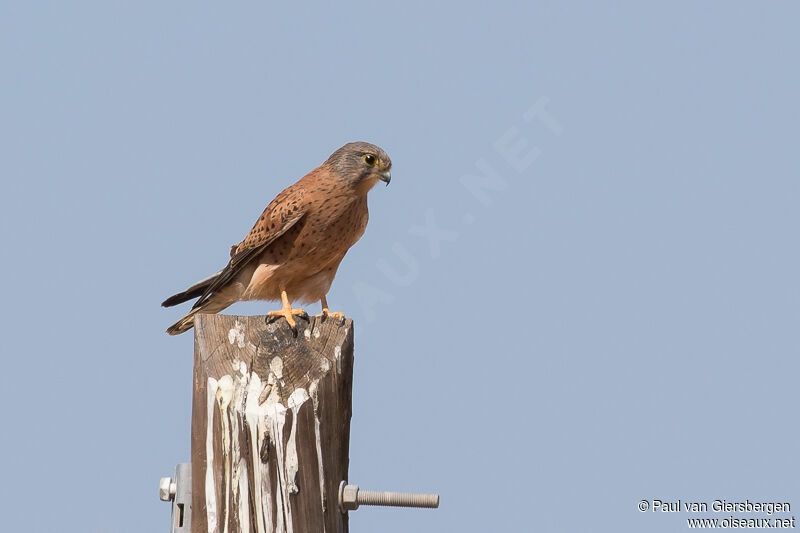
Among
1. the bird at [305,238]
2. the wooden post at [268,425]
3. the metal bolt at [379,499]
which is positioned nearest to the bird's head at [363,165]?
the bird at [305,238]

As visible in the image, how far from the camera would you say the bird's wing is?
16.1 feet

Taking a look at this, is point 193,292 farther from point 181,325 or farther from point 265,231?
point 265,231

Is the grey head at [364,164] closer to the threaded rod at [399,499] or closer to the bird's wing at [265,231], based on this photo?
the bird's wing at [265,231]

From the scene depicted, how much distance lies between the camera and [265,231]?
195 inches

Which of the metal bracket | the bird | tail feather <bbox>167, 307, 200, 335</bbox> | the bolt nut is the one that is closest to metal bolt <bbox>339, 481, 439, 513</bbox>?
the bolt nut

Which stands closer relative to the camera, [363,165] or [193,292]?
[363,165]

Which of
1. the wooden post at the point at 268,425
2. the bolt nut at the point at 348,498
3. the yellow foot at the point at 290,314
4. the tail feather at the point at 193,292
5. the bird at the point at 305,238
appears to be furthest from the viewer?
the tail feather at the point at 193,292

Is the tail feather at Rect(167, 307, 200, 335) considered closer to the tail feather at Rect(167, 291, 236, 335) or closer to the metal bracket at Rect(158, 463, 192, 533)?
the tail feather at Rect(167, 291, 236, 335)

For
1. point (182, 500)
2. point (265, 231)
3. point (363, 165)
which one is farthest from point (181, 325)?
point (182, 500)

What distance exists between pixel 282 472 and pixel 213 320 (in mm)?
668

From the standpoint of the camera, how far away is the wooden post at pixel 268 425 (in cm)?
345

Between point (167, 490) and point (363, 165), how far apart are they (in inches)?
81.3

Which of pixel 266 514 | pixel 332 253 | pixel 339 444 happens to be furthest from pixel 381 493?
pixel 332 253

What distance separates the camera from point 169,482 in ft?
12.3
